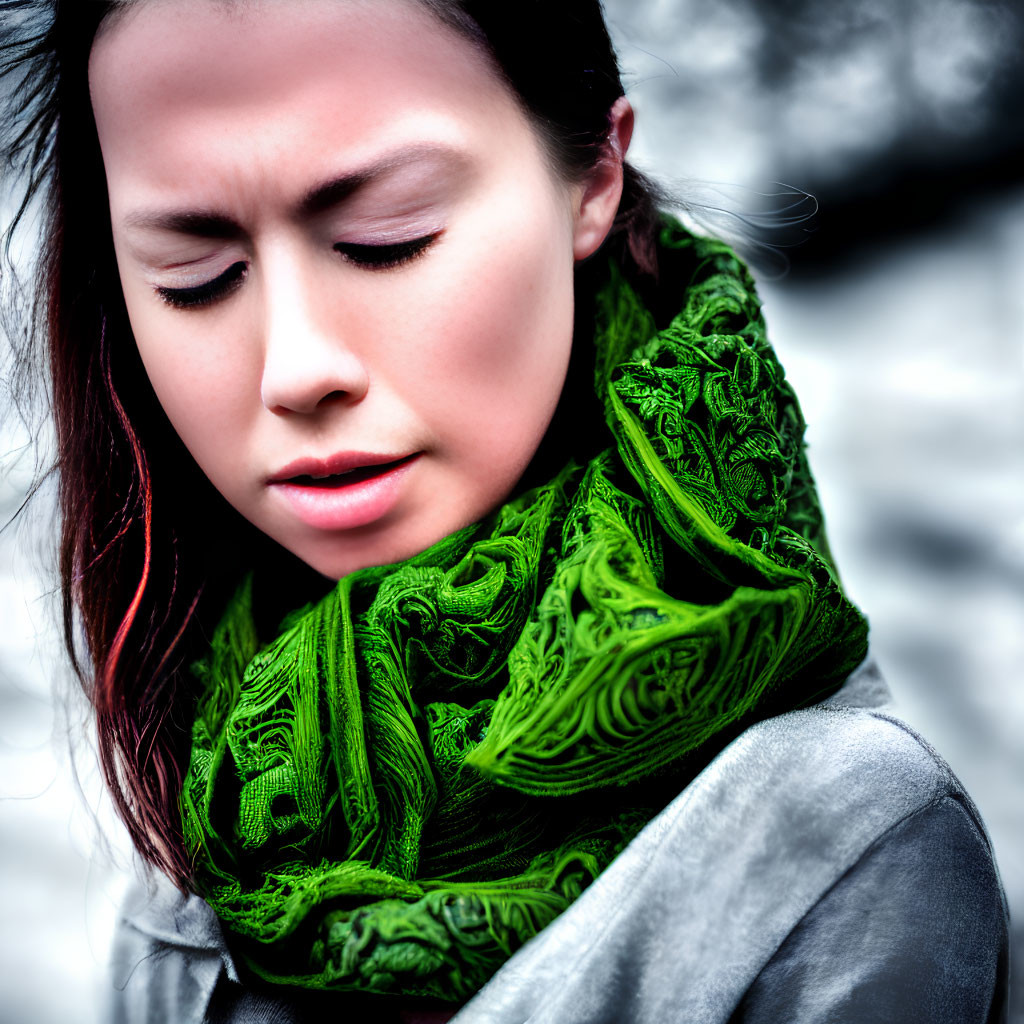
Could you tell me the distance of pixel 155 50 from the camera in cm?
67

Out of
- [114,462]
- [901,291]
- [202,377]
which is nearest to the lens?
[202,377]

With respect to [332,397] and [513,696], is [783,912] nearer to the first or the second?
[513,696]

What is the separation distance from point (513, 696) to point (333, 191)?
0.39 m

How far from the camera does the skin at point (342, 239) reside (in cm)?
65

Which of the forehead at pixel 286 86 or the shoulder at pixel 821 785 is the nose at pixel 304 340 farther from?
the shoulder at pixel 821 785

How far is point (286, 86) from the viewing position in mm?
642

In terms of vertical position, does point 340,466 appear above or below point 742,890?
above

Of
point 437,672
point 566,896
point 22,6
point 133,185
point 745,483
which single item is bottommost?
point 566,896

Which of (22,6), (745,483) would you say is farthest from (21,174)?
(745,483)

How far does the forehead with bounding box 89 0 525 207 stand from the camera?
0.64 meters

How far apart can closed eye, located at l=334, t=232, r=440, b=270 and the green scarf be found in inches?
7.8

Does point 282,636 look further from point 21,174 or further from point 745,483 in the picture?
point 21,174

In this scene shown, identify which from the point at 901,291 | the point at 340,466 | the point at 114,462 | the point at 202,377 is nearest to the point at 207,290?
the point at 202,377

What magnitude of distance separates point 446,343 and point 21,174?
0.62 meters
